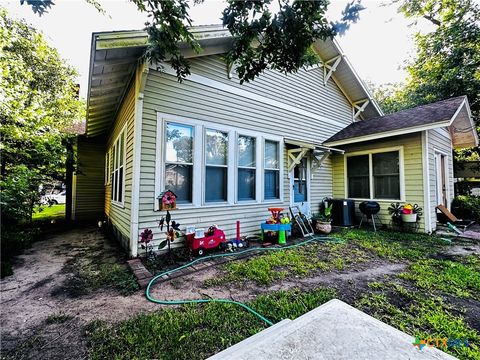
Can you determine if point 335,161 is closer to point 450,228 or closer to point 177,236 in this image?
point 450,228

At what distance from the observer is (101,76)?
4.37m

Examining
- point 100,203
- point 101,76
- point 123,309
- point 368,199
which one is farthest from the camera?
point 100,203

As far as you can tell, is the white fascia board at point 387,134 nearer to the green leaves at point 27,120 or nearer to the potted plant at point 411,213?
the potted plant at point 411,213

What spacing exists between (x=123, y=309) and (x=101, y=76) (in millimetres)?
4433

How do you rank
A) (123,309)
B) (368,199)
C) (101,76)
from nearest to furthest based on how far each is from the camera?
(123,309)
(101,76)
(368,199)

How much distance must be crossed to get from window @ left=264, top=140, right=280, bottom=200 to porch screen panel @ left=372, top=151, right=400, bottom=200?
11.2 feet

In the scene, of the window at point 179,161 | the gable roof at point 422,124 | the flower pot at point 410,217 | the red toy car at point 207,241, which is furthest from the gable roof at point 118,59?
the flower pot at point 410,217

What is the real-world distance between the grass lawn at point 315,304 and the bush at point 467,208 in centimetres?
506

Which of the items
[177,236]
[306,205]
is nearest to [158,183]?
[177,236]

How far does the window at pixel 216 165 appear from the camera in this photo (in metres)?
4.75

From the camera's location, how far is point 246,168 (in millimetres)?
5375

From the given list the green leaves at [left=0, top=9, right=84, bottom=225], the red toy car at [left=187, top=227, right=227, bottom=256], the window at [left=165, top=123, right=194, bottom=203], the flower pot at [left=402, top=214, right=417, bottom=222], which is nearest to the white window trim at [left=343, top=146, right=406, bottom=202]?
the flower pot at [left=402, top=214, right=417, bottom=222]

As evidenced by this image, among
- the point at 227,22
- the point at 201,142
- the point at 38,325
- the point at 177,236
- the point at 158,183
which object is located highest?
the point at 227,22

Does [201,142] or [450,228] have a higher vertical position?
[201,142]
